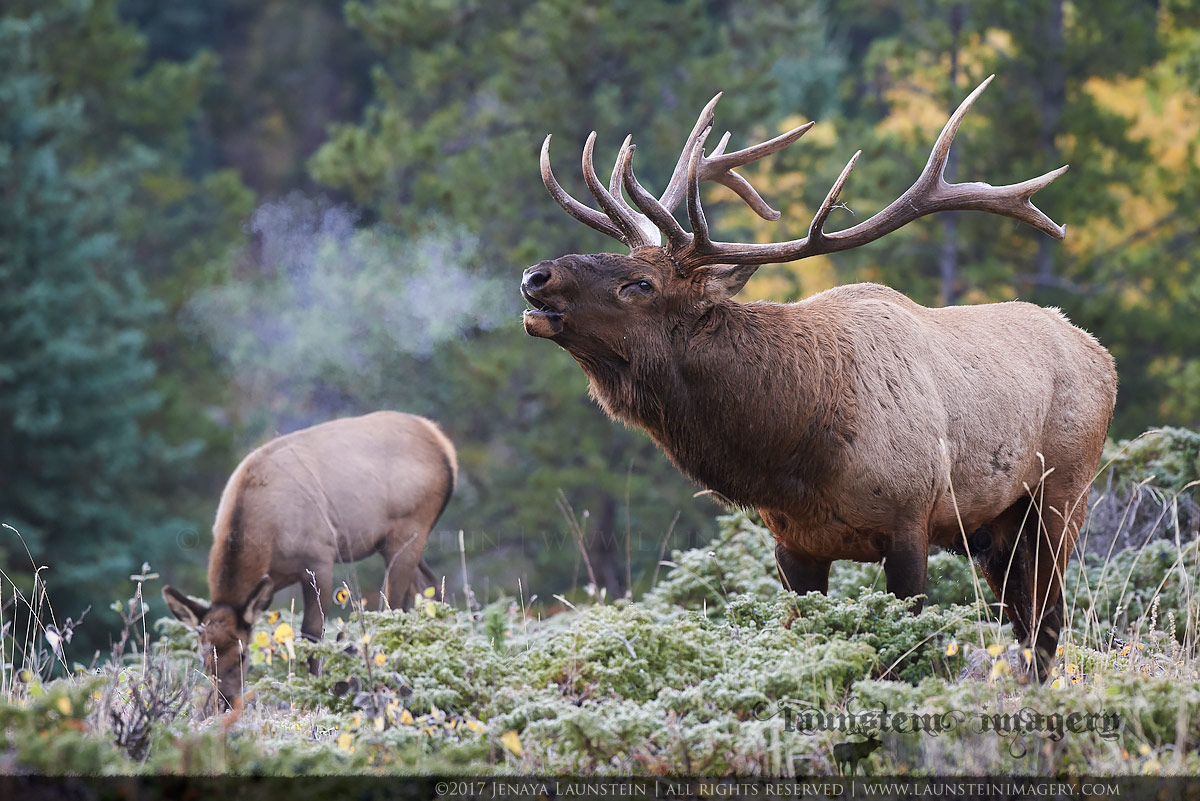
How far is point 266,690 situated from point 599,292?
1.89 meters

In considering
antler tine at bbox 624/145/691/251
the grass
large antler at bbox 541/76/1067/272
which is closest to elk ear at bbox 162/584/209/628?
the grass

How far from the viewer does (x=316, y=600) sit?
293 inches

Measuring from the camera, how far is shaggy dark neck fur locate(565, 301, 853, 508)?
16.1 feet

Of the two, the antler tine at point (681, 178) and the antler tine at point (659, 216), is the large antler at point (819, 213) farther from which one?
the antler tine at point (681, 178)

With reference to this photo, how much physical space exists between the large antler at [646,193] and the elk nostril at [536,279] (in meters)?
0.42

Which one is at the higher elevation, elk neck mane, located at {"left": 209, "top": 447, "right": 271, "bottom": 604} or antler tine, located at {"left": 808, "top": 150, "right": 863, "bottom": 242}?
antler tine, located at {"left": 808, "top": 150, "right": 863, "bottom": 242}

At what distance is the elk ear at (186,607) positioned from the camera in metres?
6.80

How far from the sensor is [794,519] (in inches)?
195

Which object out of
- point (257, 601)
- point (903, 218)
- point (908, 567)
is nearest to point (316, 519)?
point (257, 601)

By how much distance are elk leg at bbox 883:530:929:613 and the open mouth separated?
1516 mm

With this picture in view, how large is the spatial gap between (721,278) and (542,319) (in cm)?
80

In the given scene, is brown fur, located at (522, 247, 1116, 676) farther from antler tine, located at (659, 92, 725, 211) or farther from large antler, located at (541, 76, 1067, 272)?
antler tine, located at (659, 92, 725, 211)

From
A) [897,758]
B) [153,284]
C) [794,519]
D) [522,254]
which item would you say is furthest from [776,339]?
[153,284]

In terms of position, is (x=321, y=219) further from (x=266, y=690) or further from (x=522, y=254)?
(x=266, y=690)
